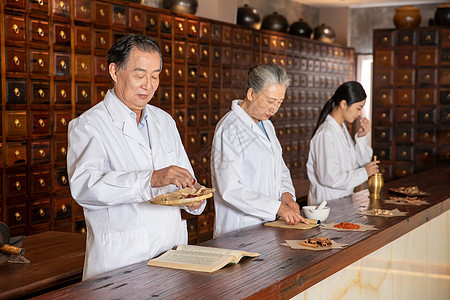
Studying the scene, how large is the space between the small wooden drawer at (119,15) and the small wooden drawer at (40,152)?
127 cm

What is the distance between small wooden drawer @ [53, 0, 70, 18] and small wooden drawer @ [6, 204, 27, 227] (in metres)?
1.50

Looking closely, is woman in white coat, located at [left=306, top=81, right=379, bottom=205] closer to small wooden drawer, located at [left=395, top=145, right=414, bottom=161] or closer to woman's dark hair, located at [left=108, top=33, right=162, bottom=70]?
woman's dark hair, located at [left=108, top=33, right=162, bottom=70]

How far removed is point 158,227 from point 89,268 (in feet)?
0.96

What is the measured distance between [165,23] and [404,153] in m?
3.44

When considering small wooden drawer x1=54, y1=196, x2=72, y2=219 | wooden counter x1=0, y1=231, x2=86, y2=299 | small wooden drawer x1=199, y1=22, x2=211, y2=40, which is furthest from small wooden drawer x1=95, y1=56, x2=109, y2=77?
wooden counter x1=0, y1=231, x2=86, y2=299

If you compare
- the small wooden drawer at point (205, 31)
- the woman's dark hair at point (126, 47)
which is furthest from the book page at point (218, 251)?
the small wooden drawer at point (205, 31)

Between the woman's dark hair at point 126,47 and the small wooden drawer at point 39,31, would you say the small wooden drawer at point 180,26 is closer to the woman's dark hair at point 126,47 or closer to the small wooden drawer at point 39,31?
the small wooden drawer at point 39,31

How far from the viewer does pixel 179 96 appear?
20.2 feet

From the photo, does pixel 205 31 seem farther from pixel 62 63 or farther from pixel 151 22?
pixel 62 63

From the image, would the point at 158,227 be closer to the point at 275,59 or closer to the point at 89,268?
the point at 89,268

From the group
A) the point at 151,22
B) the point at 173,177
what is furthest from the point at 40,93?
the point at 173,177

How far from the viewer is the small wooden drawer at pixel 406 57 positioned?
740 cm

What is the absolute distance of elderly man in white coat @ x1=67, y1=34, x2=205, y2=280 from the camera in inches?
83.2

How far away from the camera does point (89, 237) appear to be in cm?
227
